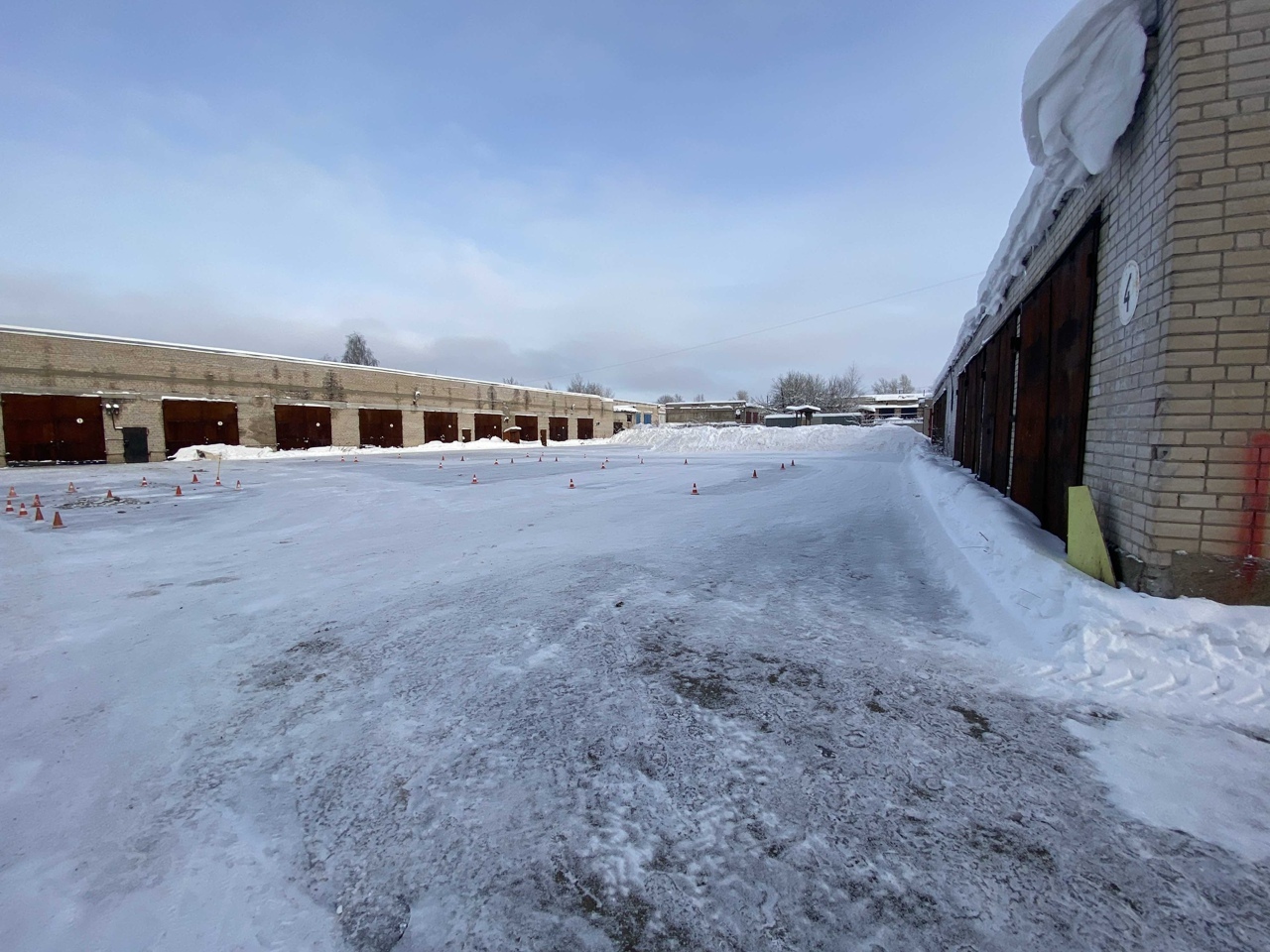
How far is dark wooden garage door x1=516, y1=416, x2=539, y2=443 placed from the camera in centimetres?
5425

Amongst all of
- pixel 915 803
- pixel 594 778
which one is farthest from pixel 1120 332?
pixel 594 778

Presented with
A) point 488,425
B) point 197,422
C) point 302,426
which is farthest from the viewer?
point 488,425

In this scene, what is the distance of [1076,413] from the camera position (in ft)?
17.1

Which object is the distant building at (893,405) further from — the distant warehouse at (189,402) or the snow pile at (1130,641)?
the snow pile at (1130,641)

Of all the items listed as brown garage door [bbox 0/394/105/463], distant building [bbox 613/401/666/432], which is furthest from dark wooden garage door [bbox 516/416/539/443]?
brown garage door [bbox 0/394/105/463]

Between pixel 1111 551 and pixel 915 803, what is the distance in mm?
3264

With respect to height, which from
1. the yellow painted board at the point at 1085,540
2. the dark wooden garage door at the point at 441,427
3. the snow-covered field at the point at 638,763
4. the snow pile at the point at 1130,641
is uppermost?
the dark wooden garage door at the point at 441,427

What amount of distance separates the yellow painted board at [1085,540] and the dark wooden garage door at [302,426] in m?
41.6

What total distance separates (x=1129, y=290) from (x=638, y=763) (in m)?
5.01

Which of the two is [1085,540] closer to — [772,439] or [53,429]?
[772,439]

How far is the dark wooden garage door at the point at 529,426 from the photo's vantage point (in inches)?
2136

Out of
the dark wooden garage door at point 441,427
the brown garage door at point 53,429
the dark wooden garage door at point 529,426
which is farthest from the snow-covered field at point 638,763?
the dark wooden garage door at point 529,426

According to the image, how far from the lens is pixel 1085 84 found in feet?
13.3

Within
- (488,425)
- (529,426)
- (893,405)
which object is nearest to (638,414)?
(529,426)
